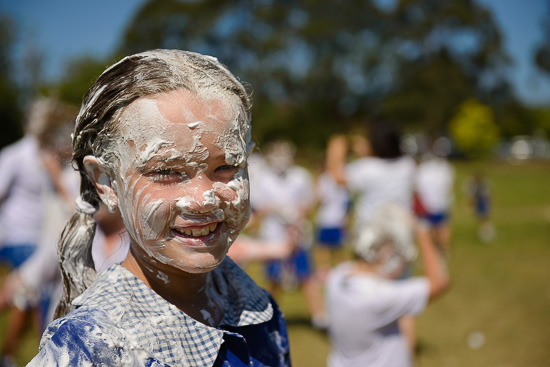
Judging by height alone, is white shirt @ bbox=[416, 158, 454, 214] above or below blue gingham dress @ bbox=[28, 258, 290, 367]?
below

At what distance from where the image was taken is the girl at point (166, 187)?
1.22 metres

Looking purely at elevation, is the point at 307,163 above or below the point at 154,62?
below

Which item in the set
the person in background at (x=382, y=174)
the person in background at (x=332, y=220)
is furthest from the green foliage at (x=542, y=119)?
the person in background at (x=382, y=174)

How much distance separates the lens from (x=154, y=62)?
128cm

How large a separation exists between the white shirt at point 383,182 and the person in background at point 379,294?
5.98 feet

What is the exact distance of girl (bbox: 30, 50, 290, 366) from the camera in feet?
3.99

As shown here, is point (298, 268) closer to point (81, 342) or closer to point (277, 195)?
point (277, 195)

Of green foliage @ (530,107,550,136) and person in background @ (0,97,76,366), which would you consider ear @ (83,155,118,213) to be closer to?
person in background @ (0,97,76,366)

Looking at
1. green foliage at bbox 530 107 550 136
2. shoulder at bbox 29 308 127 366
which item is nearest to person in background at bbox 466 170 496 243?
shoulder at bbox 29 308 127 366

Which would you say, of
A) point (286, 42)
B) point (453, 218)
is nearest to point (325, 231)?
point (453, 218)

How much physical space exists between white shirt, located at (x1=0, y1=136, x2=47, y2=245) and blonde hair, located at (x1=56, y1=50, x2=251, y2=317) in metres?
3.63

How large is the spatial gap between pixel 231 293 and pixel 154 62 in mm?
679

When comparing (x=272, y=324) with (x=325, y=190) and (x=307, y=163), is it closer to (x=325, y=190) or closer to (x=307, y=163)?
(x=325, y=190)

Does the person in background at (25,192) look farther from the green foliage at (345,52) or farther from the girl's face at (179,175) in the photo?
the green foliage at (345,52)
